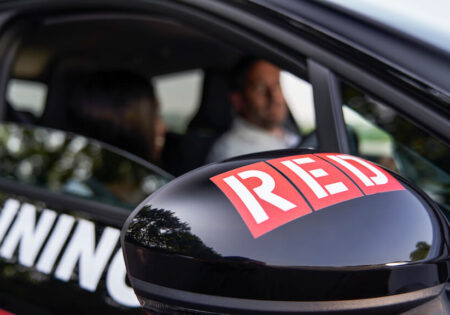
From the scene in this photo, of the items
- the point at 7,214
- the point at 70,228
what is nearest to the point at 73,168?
the point at 7,214

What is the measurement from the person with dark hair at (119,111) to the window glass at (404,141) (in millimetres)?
954

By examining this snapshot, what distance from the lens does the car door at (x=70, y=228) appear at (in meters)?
0.99

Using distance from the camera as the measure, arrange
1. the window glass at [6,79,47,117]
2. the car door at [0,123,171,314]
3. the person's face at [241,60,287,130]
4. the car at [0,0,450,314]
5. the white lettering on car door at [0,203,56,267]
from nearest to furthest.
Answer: the car at [0,0,450,314], the car door at [0,123,171,314], the white lettering on car door at [0,203,56,267], the window glass at [6,79,47,117], the person's face at [241,60,287,130]

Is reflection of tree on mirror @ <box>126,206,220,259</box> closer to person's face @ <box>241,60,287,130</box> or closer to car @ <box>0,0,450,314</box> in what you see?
car @ <box>0,0,450,314</box>

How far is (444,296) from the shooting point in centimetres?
78

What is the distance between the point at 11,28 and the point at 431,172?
47.6 inches

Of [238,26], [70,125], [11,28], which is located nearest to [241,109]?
[70,125]

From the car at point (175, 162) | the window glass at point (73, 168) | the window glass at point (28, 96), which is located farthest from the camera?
the window glass at point (28, 96)

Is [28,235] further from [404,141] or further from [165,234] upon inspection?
[404,141]

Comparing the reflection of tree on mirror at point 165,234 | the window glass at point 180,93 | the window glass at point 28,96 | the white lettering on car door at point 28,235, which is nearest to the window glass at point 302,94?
the reflection of tree on mirror at point 165,234

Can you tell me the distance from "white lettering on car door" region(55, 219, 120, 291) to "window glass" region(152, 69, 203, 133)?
5.84ft

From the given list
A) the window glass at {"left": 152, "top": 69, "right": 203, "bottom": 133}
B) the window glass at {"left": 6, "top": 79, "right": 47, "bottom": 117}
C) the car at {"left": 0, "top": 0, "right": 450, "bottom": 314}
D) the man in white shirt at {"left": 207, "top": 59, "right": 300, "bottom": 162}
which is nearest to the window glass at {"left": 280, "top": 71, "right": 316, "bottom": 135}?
the car at {"left": 0, "top": 0, "right": 450, "bottom": 314}

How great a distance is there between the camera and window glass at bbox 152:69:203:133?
9.31ft

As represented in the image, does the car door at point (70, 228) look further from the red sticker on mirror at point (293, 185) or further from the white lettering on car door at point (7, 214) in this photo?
the red sticker on mirror at point (293, 185)
